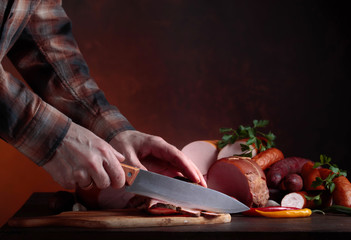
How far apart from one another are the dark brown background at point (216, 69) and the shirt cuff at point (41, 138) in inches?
68.4

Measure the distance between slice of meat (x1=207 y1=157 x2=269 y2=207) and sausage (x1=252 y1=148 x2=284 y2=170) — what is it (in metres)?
0.23

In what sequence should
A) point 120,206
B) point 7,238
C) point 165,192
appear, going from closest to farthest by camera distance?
point 7,238 → point 165,192 → point 120,206

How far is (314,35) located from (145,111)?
133 cm

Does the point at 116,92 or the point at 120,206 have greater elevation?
the point at 116,92

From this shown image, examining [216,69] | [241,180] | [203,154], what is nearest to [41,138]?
[241,180]

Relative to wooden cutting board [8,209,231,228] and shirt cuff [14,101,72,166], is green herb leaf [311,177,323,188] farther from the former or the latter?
shirt cuff [14,101,72,166]

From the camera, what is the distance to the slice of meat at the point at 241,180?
5.92 ft

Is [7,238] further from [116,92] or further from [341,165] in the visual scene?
[341,165]

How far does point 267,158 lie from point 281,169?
10 centimetres

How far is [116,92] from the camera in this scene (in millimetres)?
3080

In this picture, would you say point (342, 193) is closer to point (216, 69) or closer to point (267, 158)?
point (267, 158)

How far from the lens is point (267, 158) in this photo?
217cm

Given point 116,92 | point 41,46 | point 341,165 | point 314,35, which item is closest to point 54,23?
point 41,46

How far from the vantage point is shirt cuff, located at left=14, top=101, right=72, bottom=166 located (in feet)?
4.33
